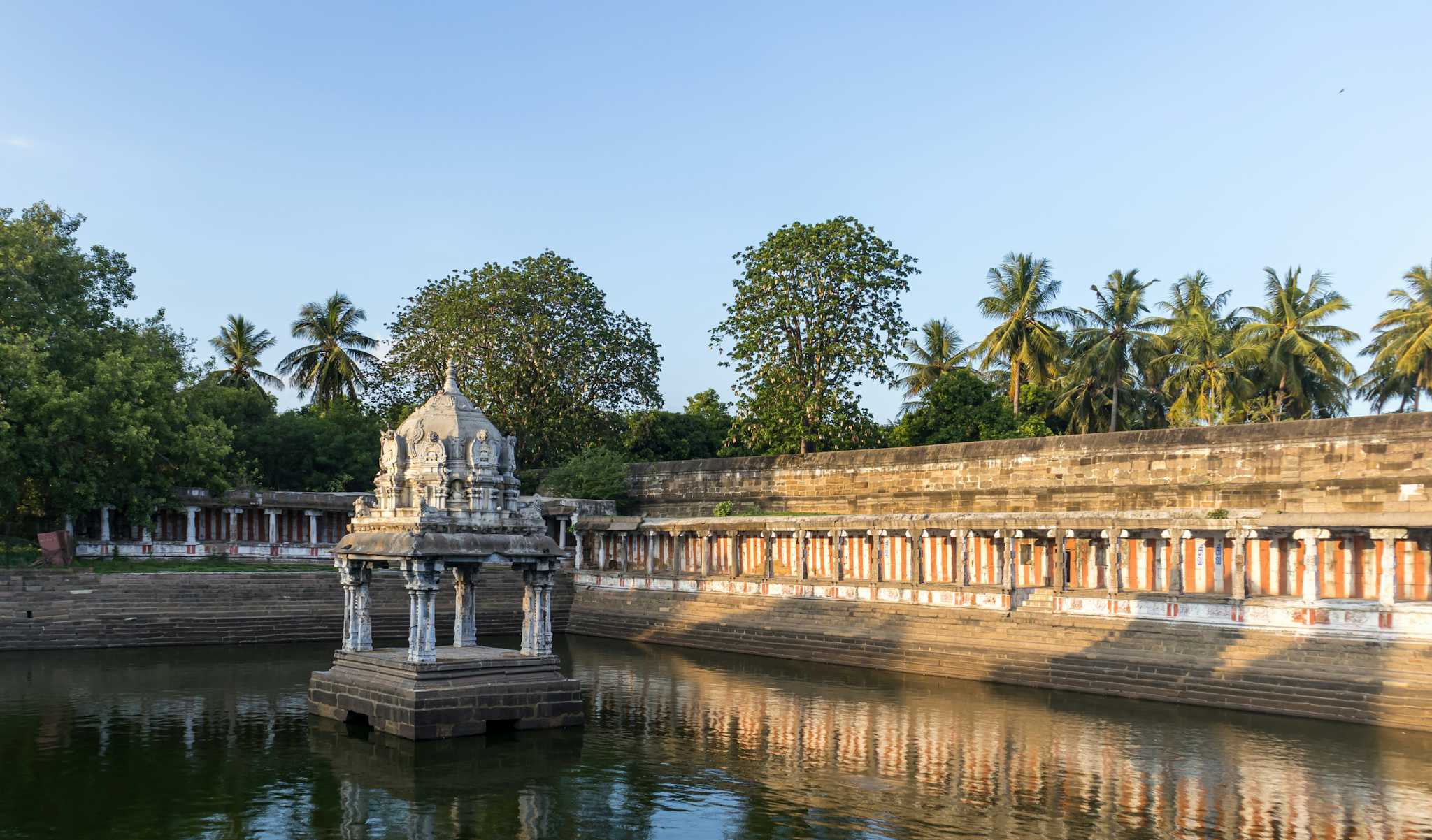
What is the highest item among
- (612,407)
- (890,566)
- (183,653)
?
(612,407)

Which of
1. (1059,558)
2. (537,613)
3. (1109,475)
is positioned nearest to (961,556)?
(1059,558)

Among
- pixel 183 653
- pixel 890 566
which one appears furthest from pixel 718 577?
pixel 183 653

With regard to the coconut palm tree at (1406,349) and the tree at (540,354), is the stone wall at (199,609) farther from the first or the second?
the coconut palm tree at (1406,349)

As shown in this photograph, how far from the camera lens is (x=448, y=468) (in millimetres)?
20766

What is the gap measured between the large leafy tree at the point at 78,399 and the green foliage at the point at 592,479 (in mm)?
10899

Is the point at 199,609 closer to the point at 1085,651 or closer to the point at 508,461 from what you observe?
the point at 508,461

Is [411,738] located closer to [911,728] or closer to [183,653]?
[911,728]

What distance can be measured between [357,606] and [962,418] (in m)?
27.2

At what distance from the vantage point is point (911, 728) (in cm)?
2047

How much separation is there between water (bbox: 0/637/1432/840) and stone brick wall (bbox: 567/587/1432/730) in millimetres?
614

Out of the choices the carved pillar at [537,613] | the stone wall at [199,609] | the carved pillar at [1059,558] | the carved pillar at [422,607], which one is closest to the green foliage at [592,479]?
the stone wall at [199,609]

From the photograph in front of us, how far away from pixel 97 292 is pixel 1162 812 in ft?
116

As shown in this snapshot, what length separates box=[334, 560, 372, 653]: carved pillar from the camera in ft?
69.9

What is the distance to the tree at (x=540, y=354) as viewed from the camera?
45.1 m
